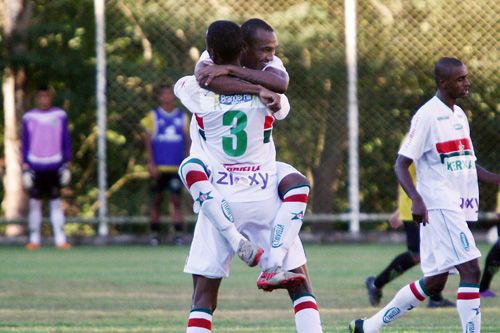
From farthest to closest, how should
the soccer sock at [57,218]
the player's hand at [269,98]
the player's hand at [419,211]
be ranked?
the soccer sock at [57,218], the player's hand at [419,211], the player's hand at [269,98]

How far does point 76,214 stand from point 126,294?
816 cm

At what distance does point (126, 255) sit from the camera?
1580 cm

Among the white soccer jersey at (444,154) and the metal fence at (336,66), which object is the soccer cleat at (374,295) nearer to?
the white soccer jersey at (444,154)

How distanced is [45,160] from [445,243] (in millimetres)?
10425

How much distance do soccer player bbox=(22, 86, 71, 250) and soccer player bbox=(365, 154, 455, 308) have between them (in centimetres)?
749

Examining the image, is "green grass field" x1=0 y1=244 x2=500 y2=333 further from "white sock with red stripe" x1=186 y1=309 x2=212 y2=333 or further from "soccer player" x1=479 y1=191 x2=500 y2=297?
"white sock with red stripe" x1=186 y1=309 x2=212 y2=333

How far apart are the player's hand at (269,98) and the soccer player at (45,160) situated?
10929 millimetres

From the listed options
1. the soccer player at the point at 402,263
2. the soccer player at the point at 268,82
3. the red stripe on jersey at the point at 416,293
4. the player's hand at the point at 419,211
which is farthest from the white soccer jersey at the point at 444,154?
the soccer player at the point at 402,263

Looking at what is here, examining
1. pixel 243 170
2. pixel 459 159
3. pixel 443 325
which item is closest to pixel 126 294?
pixel 443 325

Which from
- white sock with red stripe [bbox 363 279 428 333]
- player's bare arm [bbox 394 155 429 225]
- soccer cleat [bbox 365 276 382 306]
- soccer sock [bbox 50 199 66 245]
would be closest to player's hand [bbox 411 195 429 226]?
player's bare arm [bbox 394 155 429 225]

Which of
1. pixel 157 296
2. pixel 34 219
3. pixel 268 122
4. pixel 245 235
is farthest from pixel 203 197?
pixel 34 219

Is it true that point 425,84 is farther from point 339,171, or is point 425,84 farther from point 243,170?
point 243,170

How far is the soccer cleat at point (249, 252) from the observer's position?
5945mm

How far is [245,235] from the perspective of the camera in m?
6.18
